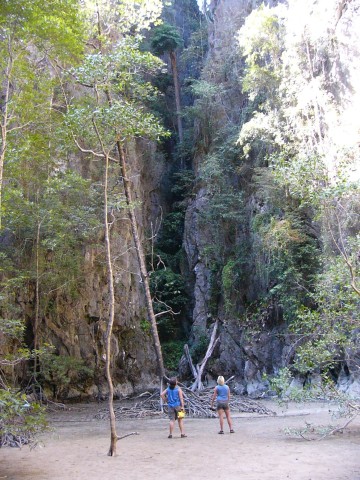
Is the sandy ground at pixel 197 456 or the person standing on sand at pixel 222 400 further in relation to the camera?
the person standing on sand at pixel 222 400

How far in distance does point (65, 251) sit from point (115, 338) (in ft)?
17.3

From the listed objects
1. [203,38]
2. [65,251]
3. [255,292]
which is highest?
[203,38]

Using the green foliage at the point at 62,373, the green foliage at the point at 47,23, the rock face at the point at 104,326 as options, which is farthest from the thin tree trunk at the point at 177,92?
the green foliage at the point at 47,23

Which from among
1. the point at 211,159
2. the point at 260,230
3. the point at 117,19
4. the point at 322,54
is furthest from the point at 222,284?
the point at 117,19

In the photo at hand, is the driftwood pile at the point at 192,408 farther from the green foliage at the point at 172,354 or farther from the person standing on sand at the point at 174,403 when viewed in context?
the green foliage at the point at 172,354

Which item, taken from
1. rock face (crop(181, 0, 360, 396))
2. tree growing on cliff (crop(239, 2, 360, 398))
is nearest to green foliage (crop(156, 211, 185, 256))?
rock face (crop(181, 0, 360, 396))

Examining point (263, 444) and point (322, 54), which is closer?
point (263, 444)

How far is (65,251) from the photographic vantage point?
58.3ft

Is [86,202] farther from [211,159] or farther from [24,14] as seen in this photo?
[24,14]

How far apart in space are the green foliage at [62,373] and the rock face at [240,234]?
4267 mm

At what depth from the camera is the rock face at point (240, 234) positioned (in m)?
14.6

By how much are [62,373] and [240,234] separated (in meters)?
9.30

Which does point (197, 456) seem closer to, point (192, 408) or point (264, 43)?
point (192, 408)

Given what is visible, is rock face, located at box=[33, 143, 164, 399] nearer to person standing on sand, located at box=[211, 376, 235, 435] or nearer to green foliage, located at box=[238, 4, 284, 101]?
green foliage, located at box=[238, 4, 284, 101]
